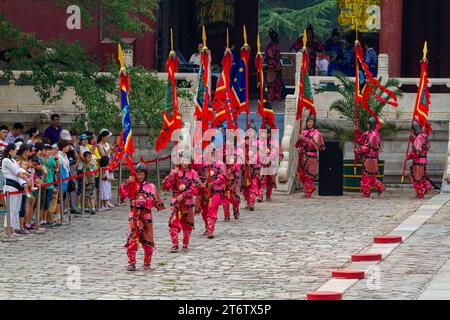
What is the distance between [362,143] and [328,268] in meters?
10.6

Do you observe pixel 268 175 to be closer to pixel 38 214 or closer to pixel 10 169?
pixel 38 214

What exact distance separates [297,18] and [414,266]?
4613 cm

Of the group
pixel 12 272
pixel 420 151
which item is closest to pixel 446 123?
pixel 420 151

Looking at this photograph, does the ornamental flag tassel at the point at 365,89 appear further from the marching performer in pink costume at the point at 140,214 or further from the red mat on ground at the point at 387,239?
the marching performer in pink costume at the point at 140,214

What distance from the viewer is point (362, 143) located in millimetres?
29062

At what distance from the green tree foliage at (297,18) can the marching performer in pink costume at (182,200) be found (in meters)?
41.8

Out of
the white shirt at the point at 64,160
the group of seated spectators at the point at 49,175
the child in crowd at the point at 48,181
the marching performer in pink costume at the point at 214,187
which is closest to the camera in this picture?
the group of seated spectators at the point at 49,175

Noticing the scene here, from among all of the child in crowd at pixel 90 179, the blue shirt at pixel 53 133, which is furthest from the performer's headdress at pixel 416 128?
the blue shirt at pixel 53 133

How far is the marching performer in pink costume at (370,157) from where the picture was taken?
28.7m

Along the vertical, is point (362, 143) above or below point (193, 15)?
below

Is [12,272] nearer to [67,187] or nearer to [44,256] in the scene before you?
[44,256]

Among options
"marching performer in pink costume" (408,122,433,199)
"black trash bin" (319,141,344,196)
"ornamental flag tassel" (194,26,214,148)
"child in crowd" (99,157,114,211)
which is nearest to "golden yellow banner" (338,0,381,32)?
"black trash bin" (319,141,344,196)

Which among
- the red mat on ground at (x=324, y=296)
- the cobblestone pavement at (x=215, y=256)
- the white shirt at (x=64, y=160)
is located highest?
the white shirt at (x=64, y=160)

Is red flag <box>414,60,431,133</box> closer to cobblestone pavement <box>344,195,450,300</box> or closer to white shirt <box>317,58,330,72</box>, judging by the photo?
cobblestone pavement <box>344,195,450,300</box>
